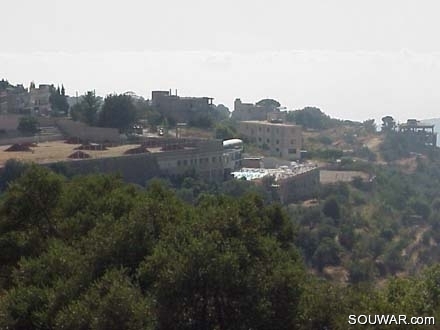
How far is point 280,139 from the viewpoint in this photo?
38156mm

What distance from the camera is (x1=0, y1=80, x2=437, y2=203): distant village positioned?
25.3m

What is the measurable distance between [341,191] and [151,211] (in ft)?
76.0

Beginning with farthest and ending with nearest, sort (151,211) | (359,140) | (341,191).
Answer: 1. (359,140)
2. (341,191)
3. (151,211)

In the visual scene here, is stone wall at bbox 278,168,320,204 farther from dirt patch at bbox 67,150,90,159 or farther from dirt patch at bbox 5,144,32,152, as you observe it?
dirt patch at bbox 5,144,32,152

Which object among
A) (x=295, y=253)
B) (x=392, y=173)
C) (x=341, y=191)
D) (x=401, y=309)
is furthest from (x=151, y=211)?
(x=392, y=173)

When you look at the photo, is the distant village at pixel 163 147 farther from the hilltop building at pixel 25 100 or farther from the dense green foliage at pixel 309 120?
the dense green foliage at pixel 309 120

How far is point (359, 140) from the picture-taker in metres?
52.6

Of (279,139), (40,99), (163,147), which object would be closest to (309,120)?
(279,139)

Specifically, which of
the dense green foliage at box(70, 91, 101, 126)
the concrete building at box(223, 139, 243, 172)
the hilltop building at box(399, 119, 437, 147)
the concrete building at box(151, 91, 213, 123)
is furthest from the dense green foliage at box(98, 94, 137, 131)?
the hilltop building at box(399, 119, 437, 147)

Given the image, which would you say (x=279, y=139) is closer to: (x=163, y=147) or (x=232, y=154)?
(x=232, y=154)

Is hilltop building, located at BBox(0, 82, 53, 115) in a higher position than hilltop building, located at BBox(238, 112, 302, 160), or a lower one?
higher

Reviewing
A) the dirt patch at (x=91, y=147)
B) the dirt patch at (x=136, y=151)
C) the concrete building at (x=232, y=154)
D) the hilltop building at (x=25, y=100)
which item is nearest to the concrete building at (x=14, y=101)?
the hilltop building at (x=25, y=100)

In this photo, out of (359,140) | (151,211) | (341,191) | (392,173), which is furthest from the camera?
(359,140)

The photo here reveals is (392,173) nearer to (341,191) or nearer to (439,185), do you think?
(439,185)
